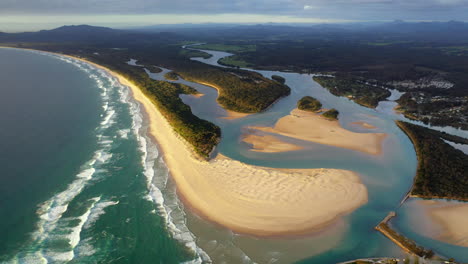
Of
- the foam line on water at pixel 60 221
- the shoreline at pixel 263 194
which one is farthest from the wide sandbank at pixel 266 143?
the foam line on water at pixel 60 221

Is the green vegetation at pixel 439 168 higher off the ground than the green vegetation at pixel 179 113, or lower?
lower

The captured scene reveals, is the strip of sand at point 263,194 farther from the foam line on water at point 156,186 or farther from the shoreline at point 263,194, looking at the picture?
the foam line on water at point 156,186

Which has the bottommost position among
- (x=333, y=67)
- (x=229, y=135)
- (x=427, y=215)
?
(x=427, y=215)

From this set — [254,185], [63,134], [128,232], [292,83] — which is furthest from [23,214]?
[292,83]

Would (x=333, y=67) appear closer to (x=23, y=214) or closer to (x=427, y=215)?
(x=427, y=215)

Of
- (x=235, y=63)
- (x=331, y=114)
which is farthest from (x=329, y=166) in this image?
(x=235, y=63)

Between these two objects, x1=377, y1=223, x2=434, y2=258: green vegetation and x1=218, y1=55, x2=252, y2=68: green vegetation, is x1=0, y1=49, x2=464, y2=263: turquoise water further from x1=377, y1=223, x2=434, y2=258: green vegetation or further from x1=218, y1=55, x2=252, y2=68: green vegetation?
x1=218, y1=55, x2=252, y2=68: green vegetation
